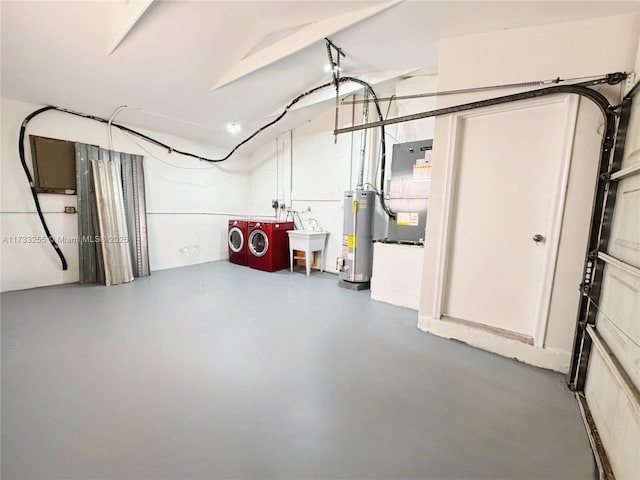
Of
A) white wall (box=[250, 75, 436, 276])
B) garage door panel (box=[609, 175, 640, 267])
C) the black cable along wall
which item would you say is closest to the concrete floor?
garage door panel (box=[609, 175, 640, 267])

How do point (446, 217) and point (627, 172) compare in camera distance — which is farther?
point (446, 217)

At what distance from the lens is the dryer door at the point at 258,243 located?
4586 millimetres

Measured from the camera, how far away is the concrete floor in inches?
44.6

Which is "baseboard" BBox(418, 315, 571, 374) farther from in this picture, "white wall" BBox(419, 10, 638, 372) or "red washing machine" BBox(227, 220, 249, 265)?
"red washing machine" BBox(227, 220, 249, 265)

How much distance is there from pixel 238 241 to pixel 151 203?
1551 millimetres

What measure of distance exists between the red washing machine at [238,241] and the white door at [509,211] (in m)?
3.63

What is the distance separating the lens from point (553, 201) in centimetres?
185

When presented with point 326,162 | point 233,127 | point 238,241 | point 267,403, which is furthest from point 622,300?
point 238,241

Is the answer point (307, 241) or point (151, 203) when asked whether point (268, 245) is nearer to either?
point (307, 241)

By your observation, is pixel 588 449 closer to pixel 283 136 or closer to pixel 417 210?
pixel 417 210

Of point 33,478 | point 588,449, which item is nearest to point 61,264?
point 33,478

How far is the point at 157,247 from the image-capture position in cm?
447

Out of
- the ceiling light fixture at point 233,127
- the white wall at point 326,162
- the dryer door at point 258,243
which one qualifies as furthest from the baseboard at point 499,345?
the ceiling light fixture at point 233,127

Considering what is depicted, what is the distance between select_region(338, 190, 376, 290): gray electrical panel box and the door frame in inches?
54.4
